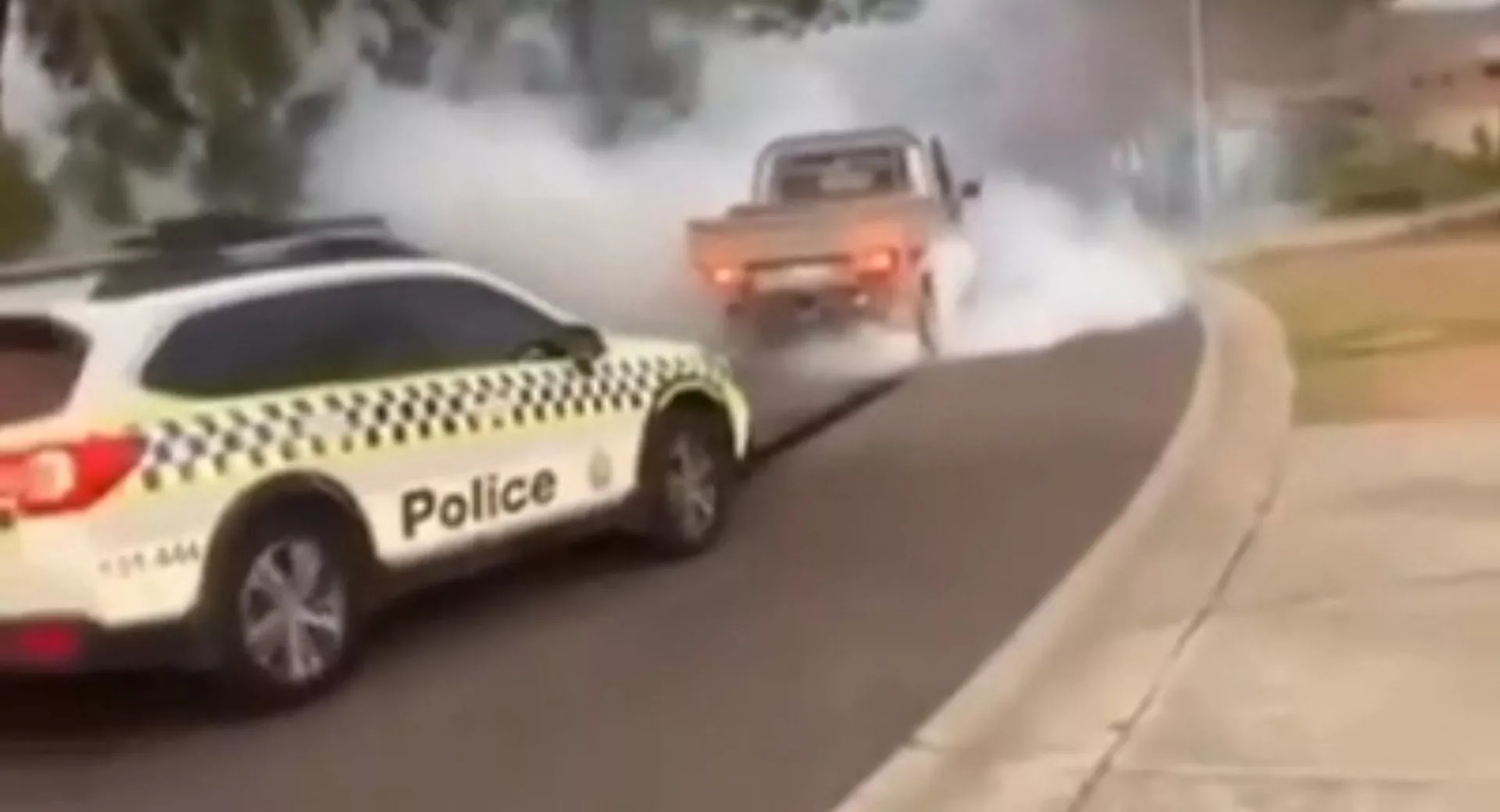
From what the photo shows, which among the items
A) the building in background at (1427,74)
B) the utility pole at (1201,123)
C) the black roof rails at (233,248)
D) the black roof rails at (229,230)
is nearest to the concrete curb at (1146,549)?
the utility pole at (1201,123)

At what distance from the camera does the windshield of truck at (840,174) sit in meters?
5.46

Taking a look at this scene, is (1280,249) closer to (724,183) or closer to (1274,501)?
(1274,501)

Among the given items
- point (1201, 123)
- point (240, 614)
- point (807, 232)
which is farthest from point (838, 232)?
point (240, 614)

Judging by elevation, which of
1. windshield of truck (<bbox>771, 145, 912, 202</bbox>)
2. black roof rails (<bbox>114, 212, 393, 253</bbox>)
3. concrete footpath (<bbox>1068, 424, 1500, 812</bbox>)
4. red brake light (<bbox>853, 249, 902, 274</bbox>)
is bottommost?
concrete footpath (<bbox>1068, 424, 1500, 812</bbox>)

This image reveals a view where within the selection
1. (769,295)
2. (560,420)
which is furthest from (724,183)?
(560,420)

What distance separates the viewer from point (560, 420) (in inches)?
209

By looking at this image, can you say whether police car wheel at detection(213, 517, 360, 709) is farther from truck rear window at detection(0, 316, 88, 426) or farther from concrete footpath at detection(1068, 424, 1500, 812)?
concrete footpath at detection(1068, 424, 1500, 812)

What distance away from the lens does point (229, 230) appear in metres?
5.31

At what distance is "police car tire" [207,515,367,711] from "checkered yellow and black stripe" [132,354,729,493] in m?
0.12

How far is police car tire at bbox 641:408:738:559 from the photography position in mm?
5574

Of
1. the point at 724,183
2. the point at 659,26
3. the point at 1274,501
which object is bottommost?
the point at 1274,501

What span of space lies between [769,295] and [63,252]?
4.88ft

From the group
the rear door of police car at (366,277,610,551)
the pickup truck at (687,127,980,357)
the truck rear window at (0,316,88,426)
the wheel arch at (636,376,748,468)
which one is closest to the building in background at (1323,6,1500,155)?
the pickup truck at (687,127,980,357)

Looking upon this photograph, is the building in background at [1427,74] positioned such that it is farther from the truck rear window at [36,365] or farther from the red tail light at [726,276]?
the truck rear window at [36,365]
